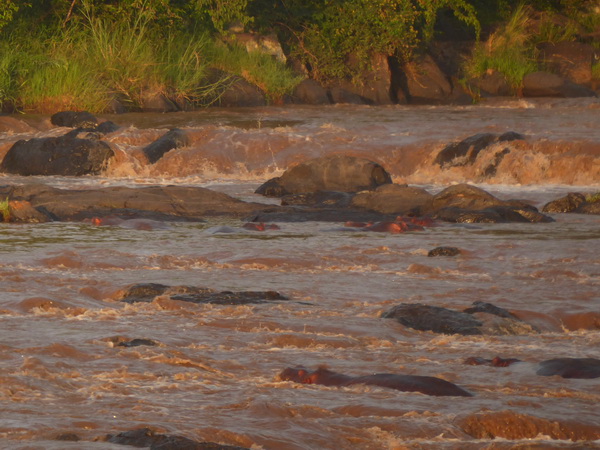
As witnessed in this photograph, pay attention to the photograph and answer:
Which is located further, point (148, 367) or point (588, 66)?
point (588, 66)

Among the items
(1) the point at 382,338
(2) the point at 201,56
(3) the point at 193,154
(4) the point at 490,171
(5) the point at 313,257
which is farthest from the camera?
(2) the point at 201,56

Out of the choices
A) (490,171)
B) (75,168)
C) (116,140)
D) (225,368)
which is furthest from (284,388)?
(116,140)

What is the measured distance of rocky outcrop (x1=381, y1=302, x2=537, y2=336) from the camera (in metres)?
6.31

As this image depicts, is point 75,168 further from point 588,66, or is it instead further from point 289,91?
point 588,66

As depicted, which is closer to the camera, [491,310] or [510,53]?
[491,310]

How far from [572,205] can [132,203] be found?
4876 mm

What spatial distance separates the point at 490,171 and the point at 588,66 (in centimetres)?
1451

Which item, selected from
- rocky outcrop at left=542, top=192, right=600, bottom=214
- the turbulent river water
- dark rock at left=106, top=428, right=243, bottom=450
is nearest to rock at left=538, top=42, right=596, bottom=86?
the turbulent river water

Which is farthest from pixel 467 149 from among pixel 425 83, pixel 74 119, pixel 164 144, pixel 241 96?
pixel 425 83

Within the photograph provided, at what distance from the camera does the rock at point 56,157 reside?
55.9 ft

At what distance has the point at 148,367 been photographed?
211 inches

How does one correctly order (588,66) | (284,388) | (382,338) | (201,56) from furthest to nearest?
1. (588,66)
2. (201,56)
3. (382,338)
4. (284,388)

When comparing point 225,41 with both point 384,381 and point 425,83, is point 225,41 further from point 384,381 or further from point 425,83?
point 384,381

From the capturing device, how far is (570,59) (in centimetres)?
2978
